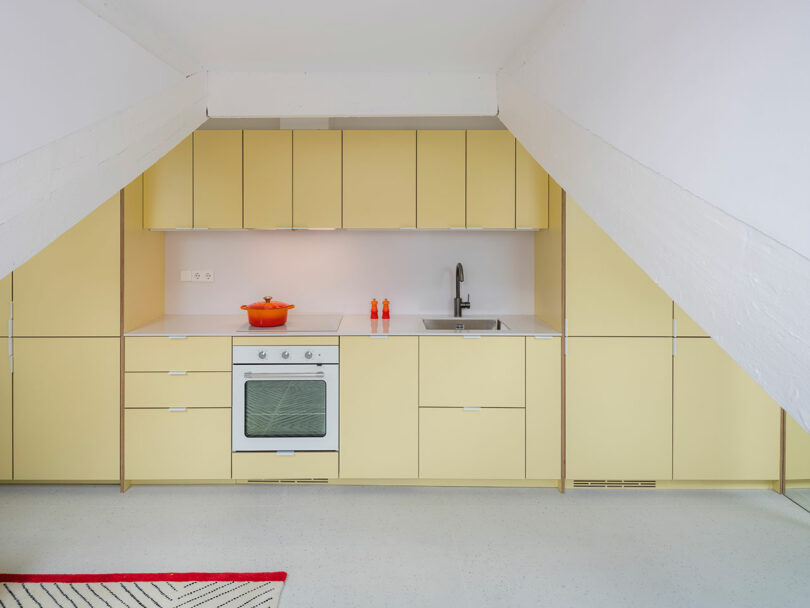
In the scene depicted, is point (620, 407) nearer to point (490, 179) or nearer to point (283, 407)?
point (490, 179)

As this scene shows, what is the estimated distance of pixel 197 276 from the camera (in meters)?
3.71

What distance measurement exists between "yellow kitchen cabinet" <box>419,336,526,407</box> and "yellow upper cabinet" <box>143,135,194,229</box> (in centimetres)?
164

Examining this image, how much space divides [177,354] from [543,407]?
208 centimetres

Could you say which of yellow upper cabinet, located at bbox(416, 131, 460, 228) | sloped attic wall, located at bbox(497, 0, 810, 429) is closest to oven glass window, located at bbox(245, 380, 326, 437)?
yellow upper cabinet, located at bbox(416, 131, 460, 228)

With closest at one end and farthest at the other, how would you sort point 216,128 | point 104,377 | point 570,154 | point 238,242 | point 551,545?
point 570,154
point 551,545
point 104,377
point 216,128
point 238,242

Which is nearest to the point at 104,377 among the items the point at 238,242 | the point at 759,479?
the point at 238,242

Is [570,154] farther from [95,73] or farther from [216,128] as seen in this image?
[216,128]

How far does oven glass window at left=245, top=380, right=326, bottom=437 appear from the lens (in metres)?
3.11

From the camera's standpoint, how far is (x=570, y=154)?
1.20 m

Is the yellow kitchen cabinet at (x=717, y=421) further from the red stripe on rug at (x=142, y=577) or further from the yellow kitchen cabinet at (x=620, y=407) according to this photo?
the red stripe on rug at (x=142, y=577)

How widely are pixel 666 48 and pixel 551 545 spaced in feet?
7.53

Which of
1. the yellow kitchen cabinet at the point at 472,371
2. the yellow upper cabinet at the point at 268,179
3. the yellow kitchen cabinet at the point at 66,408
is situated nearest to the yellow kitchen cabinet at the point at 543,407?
the yellow kitchen cabinet at the point at 472,371

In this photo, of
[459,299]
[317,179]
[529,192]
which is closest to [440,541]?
[459,299]

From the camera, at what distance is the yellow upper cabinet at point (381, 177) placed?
334cm
